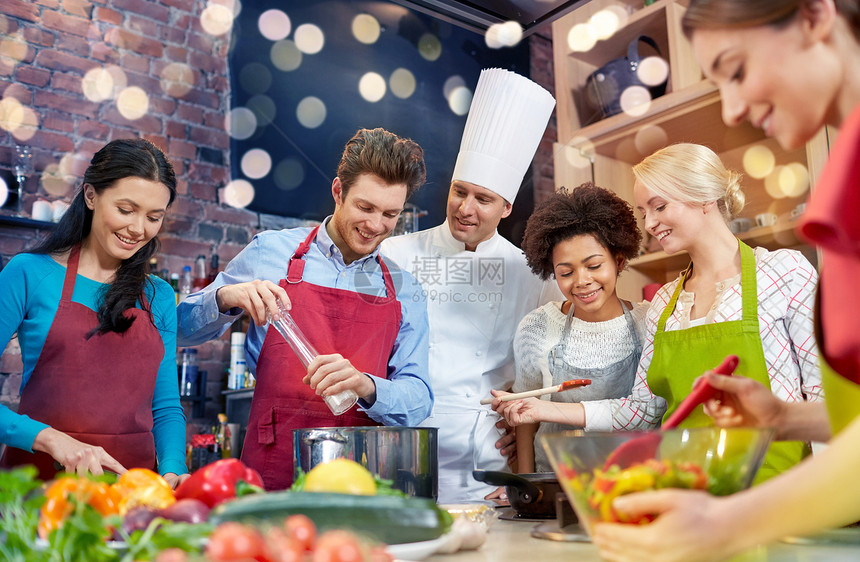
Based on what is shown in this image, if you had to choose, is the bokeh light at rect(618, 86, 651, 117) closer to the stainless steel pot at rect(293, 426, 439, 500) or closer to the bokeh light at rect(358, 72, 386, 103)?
the bokeh light at rect(358, 72, 386, 103)

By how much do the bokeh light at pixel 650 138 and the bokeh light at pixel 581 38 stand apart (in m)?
0.41

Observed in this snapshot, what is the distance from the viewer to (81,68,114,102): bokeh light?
10.4ft

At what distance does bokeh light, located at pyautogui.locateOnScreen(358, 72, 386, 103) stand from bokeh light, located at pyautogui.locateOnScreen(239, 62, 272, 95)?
45 cm

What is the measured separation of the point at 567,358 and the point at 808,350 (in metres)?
0.56

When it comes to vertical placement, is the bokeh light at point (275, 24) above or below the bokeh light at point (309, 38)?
above

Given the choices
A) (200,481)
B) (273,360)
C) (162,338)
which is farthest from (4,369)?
(200,481)

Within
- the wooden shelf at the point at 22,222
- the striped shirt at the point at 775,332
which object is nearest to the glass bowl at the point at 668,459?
the striped shirt at the point at 775,332

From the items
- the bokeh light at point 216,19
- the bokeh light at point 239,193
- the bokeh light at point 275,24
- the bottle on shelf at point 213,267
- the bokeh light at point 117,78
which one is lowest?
the bottle on shelf at point 213,267

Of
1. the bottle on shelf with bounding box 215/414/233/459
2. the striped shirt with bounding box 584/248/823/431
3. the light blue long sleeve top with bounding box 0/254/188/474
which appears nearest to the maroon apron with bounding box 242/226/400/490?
the light blue long sleeve top with bounding box 0/254/188/474

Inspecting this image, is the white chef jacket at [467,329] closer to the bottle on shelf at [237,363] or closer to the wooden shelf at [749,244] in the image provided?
the wooden shelf at [749,244]

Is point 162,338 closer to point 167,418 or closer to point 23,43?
point 167,418

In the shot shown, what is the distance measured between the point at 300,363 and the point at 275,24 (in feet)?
7.51

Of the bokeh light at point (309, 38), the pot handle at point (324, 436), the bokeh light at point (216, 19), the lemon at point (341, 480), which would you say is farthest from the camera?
the bokeh light at point (216, 19)

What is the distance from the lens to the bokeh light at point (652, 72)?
7.91ft
